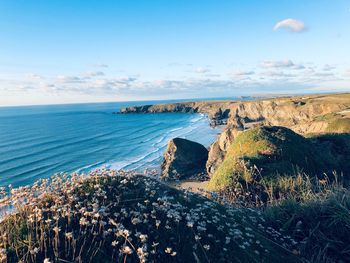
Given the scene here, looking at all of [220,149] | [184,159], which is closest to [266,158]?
[220,149]

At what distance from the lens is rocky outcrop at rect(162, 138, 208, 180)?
36906mm

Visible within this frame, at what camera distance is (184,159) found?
123 feet

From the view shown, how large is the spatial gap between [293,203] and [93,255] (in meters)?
5.68

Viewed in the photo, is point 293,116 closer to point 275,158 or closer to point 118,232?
point 275,158

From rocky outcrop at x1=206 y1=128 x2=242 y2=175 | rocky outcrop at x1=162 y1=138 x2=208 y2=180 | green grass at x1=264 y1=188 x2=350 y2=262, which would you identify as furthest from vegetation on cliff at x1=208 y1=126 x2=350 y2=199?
rocky outcrop at x1=162 y1=138 x2=208 y2=180

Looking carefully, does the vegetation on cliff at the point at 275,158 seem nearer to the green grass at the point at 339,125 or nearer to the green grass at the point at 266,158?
the green grass at the point at 266,158

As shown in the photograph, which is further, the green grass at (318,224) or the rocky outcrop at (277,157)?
the rocky outcrop at (277,157)

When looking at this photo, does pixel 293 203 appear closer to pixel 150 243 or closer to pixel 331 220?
pixel 331 220

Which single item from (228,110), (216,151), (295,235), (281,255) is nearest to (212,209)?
(281,255)

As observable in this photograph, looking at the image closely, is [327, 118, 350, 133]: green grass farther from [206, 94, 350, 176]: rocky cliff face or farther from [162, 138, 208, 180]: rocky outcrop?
[162, 138, 208, 180]: rocky outcrop

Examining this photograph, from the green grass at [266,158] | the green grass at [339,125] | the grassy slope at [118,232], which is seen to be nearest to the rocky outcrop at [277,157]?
the green grass at [266,158]

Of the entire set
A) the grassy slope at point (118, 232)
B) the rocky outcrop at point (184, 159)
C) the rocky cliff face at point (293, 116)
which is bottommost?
the rocky outcrop at point (184, 159)

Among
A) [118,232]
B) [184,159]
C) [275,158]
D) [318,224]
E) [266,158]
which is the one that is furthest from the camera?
[184,159]

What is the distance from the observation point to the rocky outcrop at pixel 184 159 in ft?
121
